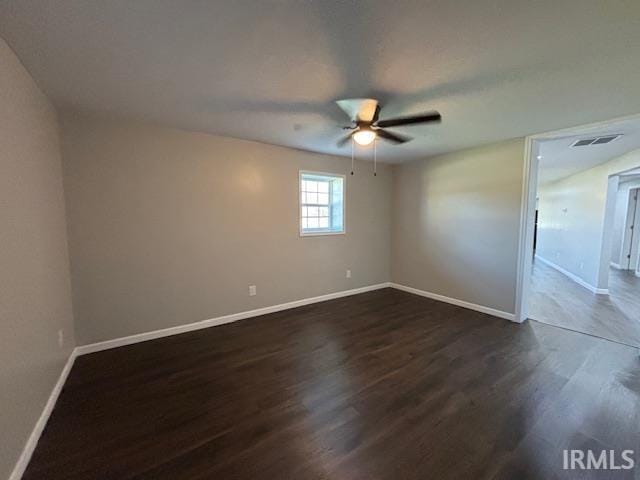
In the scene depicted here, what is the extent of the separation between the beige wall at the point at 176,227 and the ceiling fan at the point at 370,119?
1673 mm

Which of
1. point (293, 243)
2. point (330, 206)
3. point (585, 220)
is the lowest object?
point (293, 243)

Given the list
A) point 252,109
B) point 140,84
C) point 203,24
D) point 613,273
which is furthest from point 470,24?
point 613,273

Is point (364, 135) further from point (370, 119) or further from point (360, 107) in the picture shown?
point (360, 107)

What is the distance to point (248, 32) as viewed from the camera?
4.79 ft

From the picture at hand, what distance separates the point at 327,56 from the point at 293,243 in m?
2.69

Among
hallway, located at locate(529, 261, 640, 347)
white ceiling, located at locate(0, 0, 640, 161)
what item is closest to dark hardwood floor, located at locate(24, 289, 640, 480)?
hallway, located at locate(529, 261, 640, 347)

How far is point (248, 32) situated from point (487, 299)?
13.6ft

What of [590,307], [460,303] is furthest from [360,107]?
[590,307]

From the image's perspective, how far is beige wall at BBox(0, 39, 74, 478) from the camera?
1413 millimetres

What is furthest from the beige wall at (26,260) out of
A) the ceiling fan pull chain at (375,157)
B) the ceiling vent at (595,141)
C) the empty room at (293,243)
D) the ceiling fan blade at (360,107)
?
the ceiling vent at (595,141)

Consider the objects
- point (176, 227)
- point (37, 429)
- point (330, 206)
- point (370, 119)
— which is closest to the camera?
point (37, 429)

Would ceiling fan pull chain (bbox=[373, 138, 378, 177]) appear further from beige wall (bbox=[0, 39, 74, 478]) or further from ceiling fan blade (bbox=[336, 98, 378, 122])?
beige wall (bbox=[0, 39, 74, 478])

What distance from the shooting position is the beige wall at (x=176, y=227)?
2.67 m

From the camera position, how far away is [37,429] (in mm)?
1643
